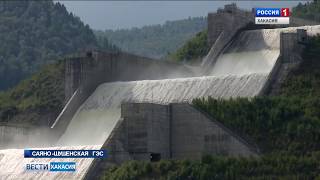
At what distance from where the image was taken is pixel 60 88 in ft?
420

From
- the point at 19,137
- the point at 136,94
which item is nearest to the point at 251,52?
the point at 136,94

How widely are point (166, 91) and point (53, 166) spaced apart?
11.7m

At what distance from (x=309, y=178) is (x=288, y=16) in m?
30.3

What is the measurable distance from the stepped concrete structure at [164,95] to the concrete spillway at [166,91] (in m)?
0.07

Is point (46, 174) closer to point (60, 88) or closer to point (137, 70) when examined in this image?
point (137, 70)

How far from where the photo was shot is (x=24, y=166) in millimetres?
96250

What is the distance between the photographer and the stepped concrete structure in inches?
3583

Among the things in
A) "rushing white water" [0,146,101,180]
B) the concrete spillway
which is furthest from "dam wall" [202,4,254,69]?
"rushing white water" [0,146,101,180]

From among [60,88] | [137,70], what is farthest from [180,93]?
[60,88]

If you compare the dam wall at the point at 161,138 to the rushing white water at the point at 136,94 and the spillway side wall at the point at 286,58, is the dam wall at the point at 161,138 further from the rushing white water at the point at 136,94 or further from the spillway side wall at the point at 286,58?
the spillway side wall at the point at 286,58

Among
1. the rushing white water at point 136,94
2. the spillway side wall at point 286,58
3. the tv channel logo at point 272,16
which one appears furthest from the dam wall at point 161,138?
the tv channel logo at point 272,16
